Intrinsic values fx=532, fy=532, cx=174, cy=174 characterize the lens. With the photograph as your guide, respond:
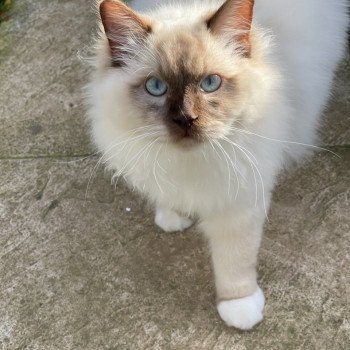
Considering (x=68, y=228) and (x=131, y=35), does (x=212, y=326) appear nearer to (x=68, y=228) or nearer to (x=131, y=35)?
(x=68, y=228)

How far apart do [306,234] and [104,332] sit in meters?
0.82

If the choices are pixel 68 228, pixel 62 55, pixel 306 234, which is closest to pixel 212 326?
pixel 306 234

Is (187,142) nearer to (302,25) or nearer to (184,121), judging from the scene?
(184,121)

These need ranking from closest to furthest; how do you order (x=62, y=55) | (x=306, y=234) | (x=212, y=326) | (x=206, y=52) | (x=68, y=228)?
(x=206, y=52) < (x=212, y=326) < (x=306, y=234) < (x=68, y=228) < (x=62, y=55)

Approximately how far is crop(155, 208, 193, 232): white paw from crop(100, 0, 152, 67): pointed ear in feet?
2.37

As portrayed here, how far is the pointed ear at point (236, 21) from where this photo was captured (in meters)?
1.36

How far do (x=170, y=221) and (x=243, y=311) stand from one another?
0.46m

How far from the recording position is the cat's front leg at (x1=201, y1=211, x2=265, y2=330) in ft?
5.63

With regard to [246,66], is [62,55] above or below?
below

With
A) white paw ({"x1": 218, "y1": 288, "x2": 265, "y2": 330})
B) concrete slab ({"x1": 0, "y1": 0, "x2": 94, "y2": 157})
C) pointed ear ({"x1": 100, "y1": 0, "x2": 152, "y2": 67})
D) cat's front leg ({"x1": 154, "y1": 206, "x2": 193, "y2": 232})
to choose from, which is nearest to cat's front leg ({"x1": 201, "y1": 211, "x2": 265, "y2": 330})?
white paw ({"x1": 218, "y1": 288, "x2": 265, "y2": 330})

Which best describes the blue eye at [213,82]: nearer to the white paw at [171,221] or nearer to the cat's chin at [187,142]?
the cat's chin at [187,142]

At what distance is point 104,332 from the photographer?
1851 mm

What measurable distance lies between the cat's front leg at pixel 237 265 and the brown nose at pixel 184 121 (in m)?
0.43

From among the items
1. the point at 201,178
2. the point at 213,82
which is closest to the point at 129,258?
the point at 201,178
